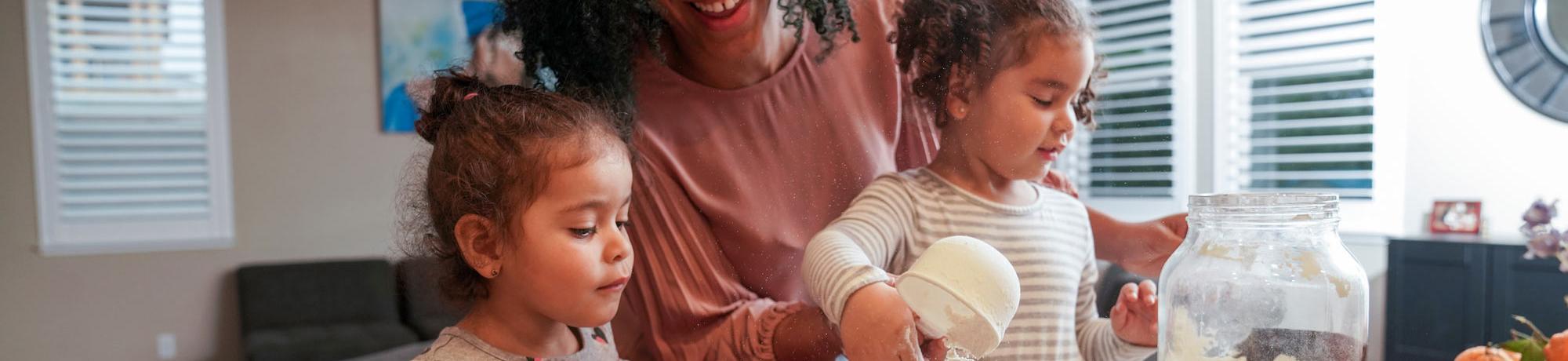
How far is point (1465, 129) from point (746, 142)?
0.39 meters

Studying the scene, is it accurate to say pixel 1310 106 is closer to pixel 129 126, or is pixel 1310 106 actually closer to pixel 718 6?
pixel 718 6

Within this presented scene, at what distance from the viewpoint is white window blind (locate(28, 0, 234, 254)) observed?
3158 mm

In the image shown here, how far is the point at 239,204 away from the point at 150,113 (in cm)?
40

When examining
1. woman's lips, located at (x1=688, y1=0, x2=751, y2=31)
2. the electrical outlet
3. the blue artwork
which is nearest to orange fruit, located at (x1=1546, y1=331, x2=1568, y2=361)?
woman's lips, located at (x1=688, y1=0, x2=751, y2=31)

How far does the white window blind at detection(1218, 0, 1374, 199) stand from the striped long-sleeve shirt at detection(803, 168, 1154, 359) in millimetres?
98

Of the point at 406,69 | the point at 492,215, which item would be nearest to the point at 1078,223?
the point at 492,215

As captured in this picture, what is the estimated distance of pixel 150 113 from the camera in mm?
3285

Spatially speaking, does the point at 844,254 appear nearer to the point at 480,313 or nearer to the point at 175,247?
the point at 480,313

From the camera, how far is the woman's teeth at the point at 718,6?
558 millimetres

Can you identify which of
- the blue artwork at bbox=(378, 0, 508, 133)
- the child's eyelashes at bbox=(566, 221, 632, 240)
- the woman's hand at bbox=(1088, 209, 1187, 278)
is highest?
the blue artwork at bbox=(378, 0, 508, 133)

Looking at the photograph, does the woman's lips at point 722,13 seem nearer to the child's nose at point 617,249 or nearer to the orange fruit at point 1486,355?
the child's nose at point 617,249

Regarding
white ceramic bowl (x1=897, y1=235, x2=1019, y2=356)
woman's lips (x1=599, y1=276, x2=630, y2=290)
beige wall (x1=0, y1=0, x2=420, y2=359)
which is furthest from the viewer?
beige wall (x1=0, y1=0, x2=420, y2=359)

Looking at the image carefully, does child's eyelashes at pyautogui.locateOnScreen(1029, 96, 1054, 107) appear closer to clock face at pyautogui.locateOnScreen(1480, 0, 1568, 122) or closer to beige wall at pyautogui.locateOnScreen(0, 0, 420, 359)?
clock face at pyautogui.locateOnScreen(1480, 0, 1568, 122)

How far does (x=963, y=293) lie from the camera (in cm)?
47
